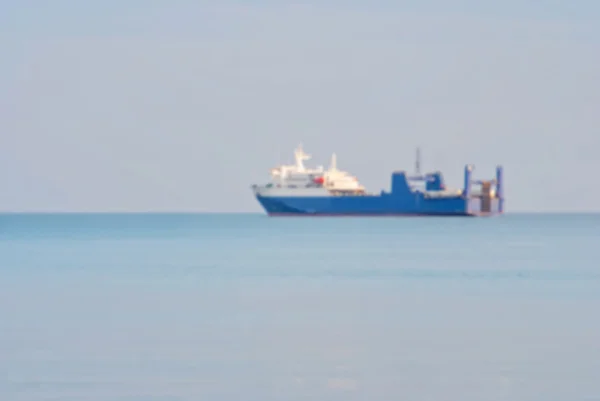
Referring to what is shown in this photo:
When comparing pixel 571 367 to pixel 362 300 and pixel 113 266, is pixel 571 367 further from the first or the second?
pixel 113 266

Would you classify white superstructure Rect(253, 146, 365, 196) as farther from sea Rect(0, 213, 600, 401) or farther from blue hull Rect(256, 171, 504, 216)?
sea Rect(0, 213, 600, 401)

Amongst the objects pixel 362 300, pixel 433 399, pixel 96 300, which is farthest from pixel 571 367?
pixel 96 300

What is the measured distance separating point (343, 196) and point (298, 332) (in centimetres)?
7051

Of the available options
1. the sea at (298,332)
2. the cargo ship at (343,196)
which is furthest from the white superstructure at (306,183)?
the sea at (298,332)

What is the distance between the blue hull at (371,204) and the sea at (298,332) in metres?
54.3

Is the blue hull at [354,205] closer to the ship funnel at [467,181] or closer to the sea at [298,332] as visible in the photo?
the ship funnel at [467,181]

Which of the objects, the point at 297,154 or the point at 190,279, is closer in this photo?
the point at 190,279

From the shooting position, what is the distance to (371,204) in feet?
290

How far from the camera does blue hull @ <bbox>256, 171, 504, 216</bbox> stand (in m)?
87.9

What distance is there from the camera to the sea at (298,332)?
12.8m

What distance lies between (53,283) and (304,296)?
601 centimetres

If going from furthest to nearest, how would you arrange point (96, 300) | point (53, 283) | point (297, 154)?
point (297, 154), point (53, 283), point (96, 300)

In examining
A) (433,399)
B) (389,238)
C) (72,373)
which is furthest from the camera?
(389,238)

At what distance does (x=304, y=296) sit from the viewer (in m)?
23.4
